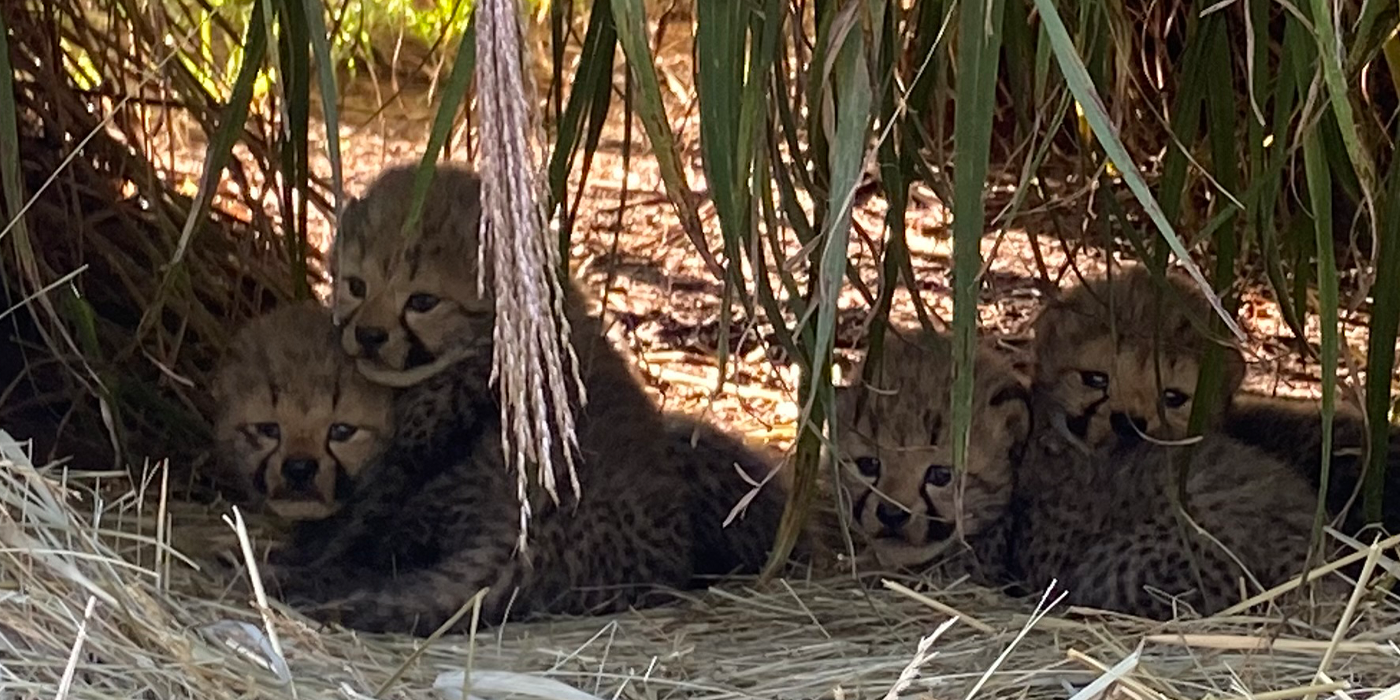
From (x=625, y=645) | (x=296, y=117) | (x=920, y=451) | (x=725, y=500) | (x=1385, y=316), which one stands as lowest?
(x=625, y=645)

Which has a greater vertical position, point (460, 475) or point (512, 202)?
point (512, 202)

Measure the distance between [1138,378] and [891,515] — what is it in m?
0.34

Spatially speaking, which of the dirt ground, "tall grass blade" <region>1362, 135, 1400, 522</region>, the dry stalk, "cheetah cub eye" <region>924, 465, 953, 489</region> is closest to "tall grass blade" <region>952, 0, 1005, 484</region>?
the dry stalk

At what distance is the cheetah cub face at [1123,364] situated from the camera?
2.07 m

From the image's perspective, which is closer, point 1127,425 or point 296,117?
point 296,117

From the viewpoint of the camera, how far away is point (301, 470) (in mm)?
2072

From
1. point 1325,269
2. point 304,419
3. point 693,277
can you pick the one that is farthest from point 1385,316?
point 693,277

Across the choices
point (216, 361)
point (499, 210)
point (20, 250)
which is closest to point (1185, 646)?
point (499, 210)

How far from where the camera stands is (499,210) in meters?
1.18

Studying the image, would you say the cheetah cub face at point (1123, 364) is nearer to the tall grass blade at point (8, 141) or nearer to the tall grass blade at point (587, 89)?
the tall grass blade at point (587, 89)

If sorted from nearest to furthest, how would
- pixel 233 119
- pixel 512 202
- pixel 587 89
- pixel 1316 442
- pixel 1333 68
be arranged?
pixel 512 202, pixel 1333 68, pixel 233 119, pixel 587 89, pixel 1316 442

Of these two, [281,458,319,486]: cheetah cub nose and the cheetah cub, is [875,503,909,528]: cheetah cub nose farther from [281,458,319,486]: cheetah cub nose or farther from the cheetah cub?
[281,458,319,486]: cheetah cub nose

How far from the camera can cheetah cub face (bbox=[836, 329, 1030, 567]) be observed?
2.05 metres

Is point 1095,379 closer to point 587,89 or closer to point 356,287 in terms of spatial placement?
point 587,89
